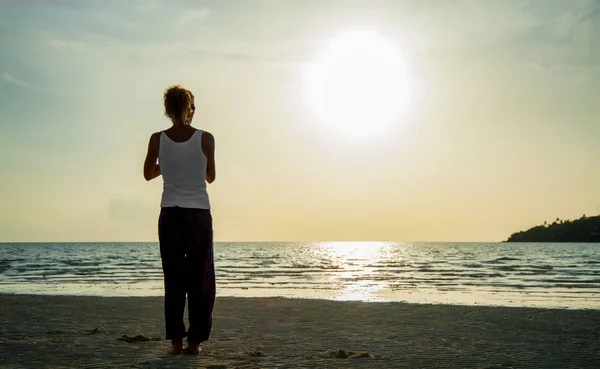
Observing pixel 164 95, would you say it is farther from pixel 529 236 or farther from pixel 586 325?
pixel 529 236

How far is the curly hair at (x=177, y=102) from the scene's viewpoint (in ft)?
17.9

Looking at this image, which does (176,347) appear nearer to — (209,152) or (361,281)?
(209,152)

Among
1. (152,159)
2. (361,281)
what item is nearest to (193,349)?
(152,159)

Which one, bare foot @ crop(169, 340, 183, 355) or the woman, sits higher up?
the woman

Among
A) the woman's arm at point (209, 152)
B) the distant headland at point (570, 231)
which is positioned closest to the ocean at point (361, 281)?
the woman's arm at point (209, 152)

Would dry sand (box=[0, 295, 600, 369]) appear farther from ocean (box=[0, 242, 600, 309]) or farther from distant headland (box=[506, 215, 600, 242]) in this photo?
distant headland (box=[506, 215, 600, 242])

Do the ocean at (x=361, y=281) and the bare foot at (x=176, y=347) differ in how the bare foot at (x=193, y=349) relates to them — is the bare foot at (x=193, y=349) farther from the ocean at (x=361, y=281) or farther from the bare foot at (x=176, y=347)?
the ocean at (x=361, y=281)

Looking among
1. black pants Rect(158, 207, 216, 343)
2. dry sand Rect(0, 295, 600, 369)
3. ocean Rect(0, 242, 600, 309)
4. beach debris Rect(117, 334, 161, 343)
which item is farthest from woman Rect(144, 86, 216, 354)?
ocean Rect(0, 242, 600, 309)

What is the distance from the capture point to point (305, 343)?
6543mm

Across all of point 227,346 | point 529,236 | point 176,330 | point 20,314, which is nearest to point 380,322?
point 227,346

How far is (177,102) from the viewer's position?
5.47 m

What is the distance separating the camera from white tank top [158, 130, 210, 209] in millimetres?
5301

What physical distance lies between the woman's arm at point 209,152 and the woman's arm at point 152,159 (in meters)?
0.43

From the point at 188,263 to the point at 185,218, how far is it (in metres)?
0.41
